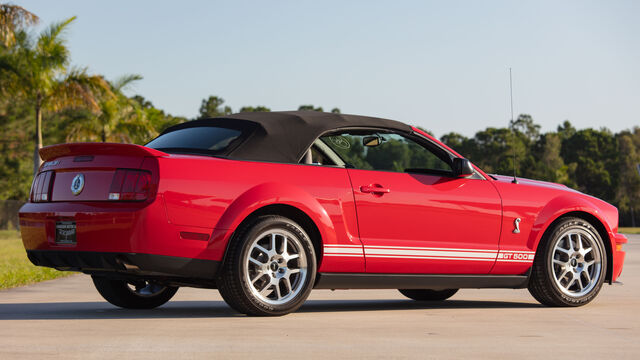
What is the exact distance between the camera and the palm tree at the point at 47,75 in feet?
97.9

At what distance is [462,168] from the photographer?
7902mm

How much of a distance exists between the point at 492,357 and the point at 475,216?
2.85 m

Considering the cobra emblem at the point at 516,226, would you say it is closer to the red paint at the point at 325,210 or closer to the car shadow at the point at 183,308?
the red paint at the point at 325,210

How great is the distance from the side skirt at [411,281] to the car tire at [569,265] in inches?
7.5

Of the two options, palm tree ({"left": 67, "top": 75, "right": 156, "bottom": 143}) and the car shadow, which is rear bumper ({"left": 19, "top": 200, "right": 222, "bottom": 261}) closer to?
the car shadow

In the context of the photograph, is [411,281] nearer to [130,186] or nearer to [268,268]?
[268,268]

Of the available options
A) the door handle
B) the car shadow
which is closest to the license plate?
the car shadow

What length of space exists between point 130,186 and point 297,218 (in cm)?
136

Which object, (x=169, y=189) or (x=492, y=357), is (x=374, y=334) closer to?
(x=492, y=357)

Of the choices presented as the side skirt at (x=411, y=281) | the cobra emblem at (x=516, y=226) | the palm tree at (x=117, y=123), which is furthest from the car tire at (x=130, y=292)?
the palm tree at (x=117, y=123)

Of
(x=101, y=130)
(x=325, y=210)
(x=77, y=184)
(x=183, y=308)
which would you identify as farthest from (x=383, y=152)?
(x=101, y=130)

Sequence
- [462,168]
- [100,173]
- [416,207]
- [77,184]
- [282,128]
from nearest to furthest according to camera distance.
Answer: [100,173]
[77,184]
[282,128]
[416,207]
[462,168]

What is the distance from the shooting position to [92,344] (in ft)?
18.6

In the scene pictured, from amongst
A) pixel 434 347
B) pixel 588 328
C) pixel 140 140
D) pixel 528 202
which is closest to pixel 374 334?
pixel 434 347
